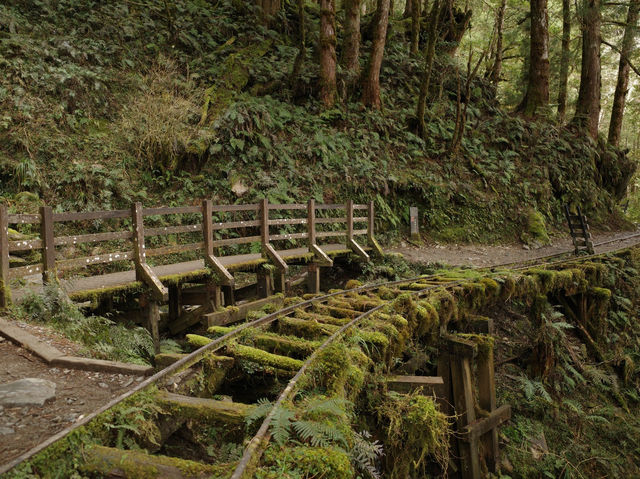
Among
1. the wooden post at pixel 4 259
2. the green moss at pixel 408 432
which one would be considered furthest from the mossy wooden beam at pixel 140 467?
the wooden post at pixel 4 259

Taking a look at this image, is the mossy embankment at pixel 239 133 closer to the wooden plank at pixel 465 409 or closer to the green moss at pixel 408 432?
the wooden plank at pixel 465 409

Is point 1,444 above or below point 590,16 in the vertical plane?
below

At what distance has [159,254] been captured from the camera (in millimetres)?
6941

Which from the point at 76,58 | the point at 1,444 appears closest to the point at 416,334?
the point at 1,444

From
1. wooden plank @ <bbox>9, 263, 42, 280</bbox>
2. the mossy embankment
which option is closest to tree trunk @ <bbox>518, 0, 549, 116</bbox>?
the mossy embankment

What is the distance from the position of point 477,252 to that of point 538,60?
1181 centimetres

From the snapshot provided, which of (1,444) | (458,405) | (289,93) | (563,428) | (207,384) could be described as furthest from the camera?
(289,93)

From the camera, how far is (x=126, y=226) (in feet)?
35.4

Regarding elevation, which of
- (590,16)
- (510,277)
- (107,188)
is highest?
(590,16)

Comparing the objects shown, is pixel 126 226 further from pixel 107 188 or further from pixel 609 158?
pixel 609 158

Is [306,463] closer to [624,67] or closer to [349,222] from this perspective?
[349,222]

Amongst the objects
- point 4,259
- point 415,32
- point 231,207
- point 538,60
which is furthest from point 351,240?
point 415,32

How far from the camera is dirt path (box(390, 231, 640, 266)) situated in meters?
12.3

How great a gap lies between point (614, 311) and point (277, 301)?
9.65 metres
